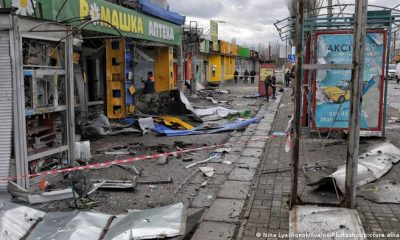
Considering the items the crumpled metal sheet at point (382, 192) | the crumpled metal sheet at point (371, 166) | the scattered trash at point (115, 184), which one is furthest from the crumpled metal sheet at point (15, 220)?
the crumpled metal sheet at point (382, 192)

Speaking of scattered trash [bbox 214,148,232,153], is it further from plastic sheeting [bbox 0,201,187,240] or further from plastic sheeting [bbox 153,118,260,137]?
plastic sheeting [bbox 0,201,187,240]

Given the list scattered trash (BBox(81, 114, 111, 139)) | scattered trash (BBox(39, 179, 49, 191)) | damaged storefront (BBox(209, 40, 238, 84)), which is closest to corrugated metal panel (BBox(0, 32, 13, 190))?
scattered trash (BBox(39, 179, 49, 191))

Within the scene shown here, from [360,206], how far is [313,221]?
0.96 m

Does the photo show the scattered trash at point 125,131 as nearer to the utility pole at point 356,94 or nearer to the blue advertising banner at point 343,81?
the blue advertising banner at point 343,81

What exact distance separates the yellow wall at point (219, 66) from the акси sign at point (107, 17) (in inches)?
808

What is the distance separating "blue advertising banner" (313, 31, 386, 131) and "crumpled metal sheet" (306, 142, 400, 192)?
1.32m

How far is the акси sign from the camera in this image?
828 cm

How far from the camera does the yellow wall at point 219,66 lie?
39.7m

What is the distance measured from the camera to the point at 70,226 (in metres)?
4.39

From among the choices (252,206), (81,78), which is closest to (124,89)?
(81,78)

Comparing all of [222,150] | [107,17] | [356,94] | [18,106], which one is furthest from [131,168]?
[107,17]

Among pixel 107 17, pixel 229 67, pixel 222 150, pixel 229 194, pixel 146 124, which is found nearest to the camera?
pixel 229 194

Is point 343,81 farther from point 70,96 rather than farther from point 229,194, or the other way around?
point 70,96

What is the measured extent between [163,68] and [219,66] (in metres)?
23.4
